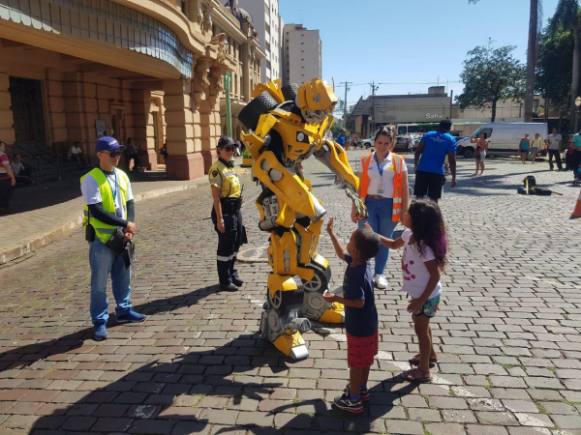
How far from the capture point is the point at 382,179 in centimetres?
509

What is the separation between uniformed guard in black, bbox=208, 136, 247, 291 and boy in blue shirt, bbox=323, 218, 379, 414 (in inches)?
101

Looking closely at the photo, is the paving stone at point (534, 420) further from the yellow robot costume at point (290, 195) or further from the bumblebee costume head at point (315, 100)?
the bumblebee costume head at point (315, 100)

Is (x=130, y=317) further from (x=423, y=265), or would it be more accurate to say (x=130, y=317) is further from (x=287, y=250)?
(x=423, y=265)

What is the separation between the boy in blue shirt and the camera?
9.52 ft

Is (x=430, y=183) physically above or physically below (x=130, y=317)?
above

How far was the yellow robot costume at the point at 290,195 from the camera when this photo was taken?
3.73 metres

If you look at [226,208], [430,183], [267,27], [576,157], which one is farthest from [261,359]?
[267,27]

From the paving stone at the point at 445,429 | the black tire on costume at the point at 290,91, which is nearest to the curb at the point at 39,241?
the black tire on costume at the point at 290,91

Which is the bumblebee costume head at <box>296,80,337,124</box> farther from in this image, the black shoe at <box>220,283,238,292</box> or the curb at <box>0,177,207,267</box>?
the curb at <box>0,177,207,267</box>

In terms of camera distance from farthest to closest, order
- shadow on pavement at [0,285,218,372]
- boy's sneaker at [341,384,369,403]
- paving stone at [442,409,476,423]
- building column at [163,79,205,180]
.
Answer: building column at [163,79,205,180]
shadow on pavement at [0,285,218,372]
boy's sneaker at [341,384,369,403]
paving stone at [442,409,476,423]

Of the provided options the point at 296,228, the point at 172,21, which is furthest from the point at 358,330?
the point at 172,21

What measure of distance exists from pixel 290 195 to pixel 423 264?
118cm

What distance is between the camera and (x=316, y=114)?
3.88 m

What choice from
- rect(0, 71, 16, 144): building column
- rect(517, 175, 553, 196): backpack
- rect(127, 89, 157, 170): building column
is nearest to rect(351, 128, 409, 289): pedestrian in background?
rect(517, 175, 553, 196): backpack
